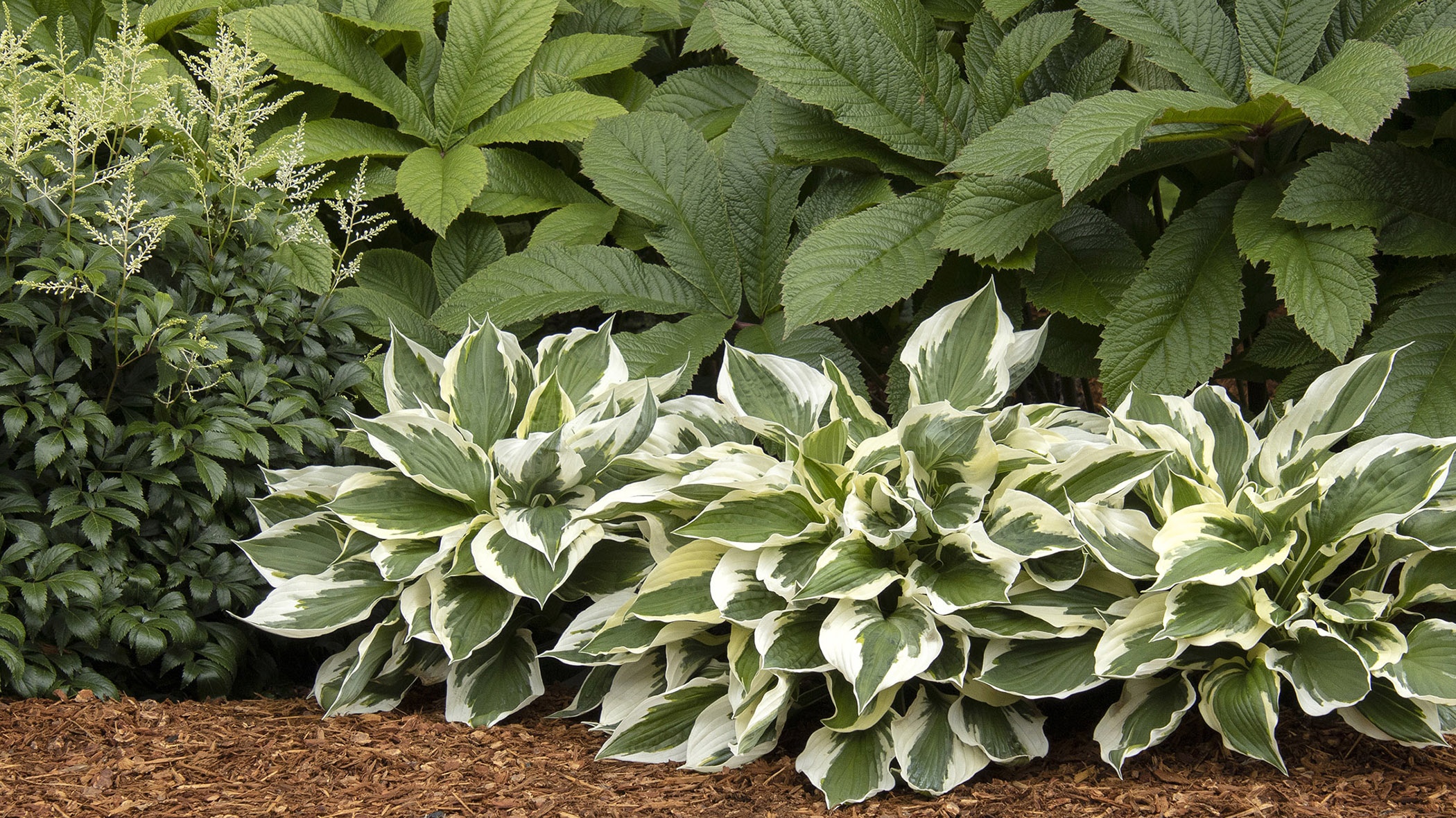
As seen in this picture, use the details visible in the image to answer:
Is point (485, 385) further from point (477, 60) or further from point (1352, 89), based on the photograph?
point (1352, 89)

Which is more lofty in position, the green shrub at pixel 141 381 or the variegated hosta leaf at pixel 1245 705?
the green shrub at pixel 141 381

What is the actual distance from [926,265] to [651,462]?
62 cm

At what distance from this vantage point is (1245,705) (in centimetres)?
151

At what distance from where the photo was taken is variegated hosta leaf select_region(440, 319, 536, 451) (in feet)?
6.45

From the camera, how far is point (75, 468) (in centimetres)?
188

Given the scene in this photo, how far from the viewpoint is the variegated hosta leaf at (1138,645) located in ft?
5.03

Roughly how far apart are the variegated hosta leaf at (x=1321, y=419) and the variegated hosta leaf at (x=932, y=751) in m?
0.63

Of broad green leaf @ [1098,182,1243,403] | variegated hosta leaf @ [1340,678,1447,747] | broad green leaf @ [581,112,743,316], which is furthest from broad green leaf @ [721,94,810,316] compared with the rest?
variegated hosta leaf @ [1340,678,1447,747]

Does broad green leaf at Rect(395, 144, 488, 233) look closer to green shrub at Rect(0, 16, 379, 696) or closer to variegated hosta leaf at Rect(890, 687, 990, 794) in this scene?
green shrub at Rect(0, 16, 379, 696)

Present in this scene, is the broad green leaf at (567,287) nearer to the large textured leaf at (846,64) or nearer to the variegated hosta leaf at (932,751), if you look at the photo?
the large textured leaf at (846,64)

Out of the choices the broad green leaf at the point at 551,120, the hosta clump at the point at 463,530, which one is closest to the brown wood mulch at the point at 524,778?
the hosta clump at the point at 463,530

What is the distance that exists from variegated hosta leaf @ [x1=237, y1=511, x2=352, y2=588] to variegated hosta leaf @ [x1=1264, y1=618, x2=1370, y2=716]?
1501 mm

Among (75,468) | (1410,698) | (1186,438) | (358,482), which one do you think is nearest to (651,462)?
(358,482)

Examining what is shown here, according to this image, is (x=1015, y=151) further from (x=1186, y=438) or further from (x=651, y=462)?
(x=651, y=462)
